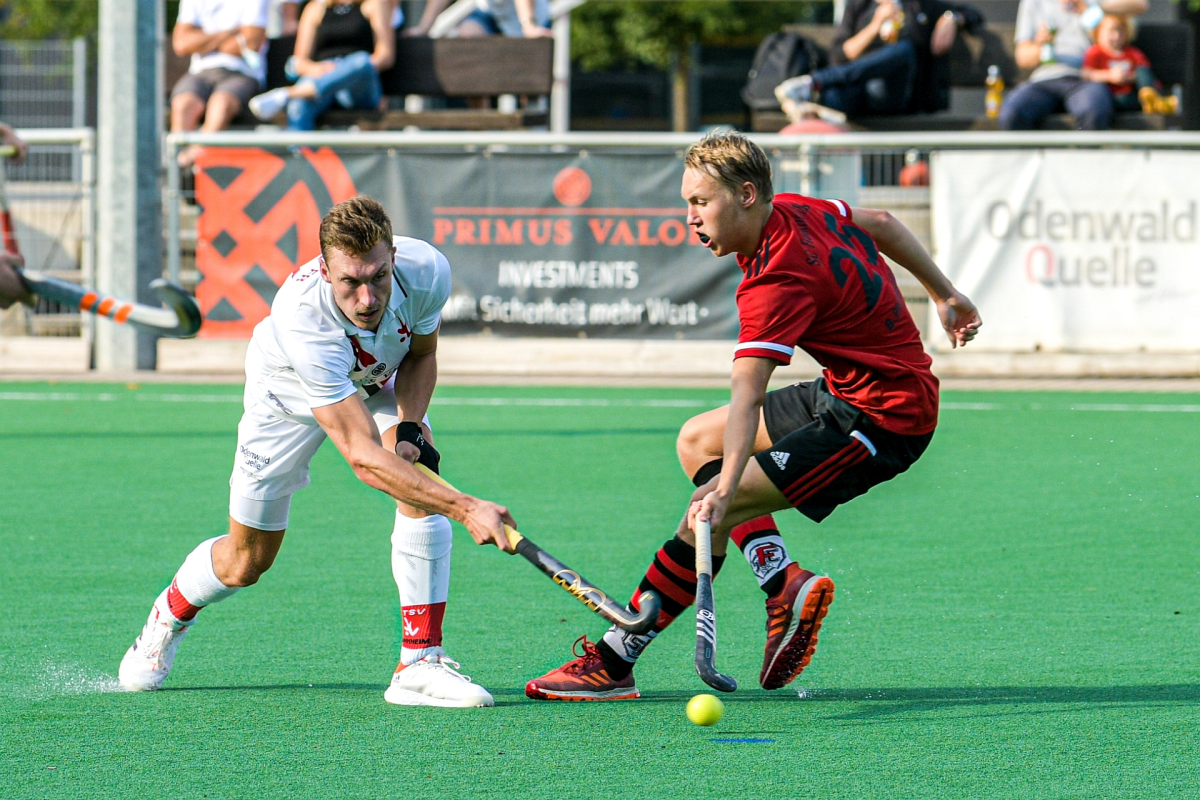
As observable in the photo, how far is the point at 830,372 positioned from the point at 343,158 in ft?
26.6

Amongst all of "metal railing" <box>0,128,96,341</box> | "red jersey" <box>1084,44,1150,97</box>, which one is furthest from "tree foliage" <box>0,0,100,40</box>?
"red jersey" <box>1084,44,1150,97</box>

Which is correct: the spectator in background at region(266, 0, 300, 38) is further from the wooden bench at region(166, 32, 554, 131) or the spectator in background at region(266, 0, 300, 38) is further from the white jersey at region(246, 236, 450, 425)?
the white jersey at region(246, 236, 450, 425)

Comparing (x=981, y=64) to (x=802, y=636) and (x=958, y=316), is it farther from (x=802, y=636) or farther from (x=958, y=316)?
(x=802, y=636)

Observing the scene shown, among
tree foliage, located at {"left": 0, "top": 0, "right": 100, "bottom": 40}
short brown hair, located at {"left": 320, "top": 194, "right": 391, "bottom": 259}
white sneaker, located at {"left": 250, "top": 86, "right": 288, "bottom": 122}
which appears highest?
tree foliage, located at {"left": 0, "top": 0, "right": 100, "bottom": 40}

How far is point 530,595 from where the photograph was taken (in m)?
5.41

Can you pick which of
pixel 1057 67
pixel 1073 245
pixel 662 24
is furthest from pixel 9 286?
pixel 662 24

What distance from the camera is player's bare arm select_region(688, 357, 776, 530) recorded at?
375cm

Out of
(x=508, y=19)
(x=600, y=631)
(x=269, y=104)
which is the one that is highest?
(x=508, y=19)

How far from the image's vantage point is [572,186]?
11492mm

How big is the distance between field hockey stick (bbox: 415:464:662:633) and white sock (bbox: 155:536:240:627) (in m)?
0.74

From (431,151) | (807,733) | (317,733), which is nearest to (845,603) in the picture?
(807,733)

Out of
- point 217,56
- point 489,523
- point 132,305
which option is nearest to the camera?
point 489,523

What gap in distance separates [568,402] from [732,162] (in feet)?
23.0

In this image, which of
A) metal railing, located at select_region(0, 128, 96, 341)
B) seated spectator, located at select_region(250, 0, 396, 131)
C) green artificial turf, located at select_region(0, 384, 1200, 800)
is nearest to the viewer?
green artificial turf, located at select_region(0, 384, 1200, 800)
